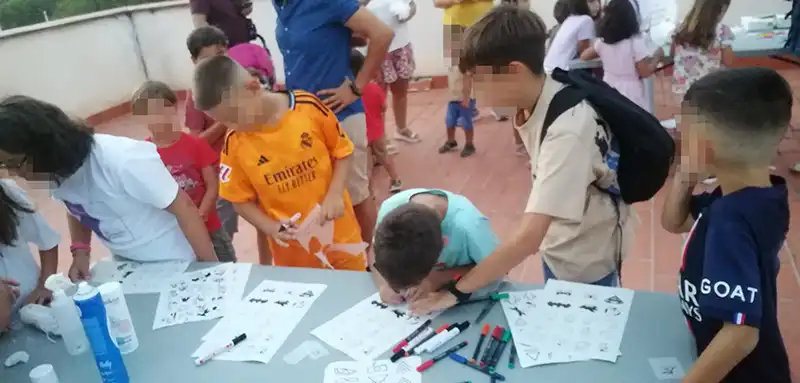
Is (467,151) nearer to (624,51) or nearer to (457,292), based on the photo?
(624,51)

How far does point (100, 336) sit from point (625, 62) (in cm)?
297

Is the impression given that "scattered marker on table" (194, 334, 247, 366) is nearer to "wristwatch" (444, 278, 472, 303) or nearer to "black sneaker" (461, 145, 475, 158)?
"wristwatch" (444, 278, 472, 303)

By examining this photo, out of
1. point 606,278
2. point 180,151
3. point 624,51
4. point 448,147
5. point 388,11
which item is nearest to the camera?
point 606,278

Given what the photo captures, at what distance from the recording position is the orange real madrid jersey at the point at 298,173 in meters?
1.81

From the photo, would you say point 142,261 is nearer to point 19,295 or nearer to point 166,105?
point 19,295

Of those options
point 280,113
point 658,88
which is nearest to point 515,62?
point 280,113

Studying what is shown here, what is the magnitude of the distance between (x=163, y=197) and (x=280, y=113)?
40 cm

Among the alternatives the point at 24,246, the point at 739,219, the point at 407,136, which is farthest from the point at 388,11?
the point at 739,219

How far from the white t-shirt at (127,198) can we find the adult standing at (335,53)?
0.72 metres

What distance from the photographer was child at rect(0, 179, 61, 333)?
1639 mm

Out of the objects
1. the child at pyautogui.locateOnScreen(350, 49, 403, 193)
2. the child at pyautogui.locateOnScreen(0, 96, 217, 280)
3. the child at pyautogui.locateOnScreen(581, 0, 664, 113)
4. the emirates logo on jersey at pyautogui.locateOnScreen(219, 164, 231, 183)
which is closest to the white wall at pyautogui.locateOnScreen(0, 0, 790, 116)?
the child at pyautogui.locateOnScreen(581, 0, 664, 113)

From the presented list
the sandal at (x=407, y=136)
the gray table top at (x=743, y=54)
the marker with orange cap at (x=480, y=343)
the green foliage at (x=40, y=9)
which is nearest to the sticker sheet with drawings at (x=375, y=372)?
the marker with orange cap at (x=480, y=343)

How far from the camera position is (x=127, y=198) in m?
1.74

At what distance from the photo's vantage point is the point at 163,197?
170cm
